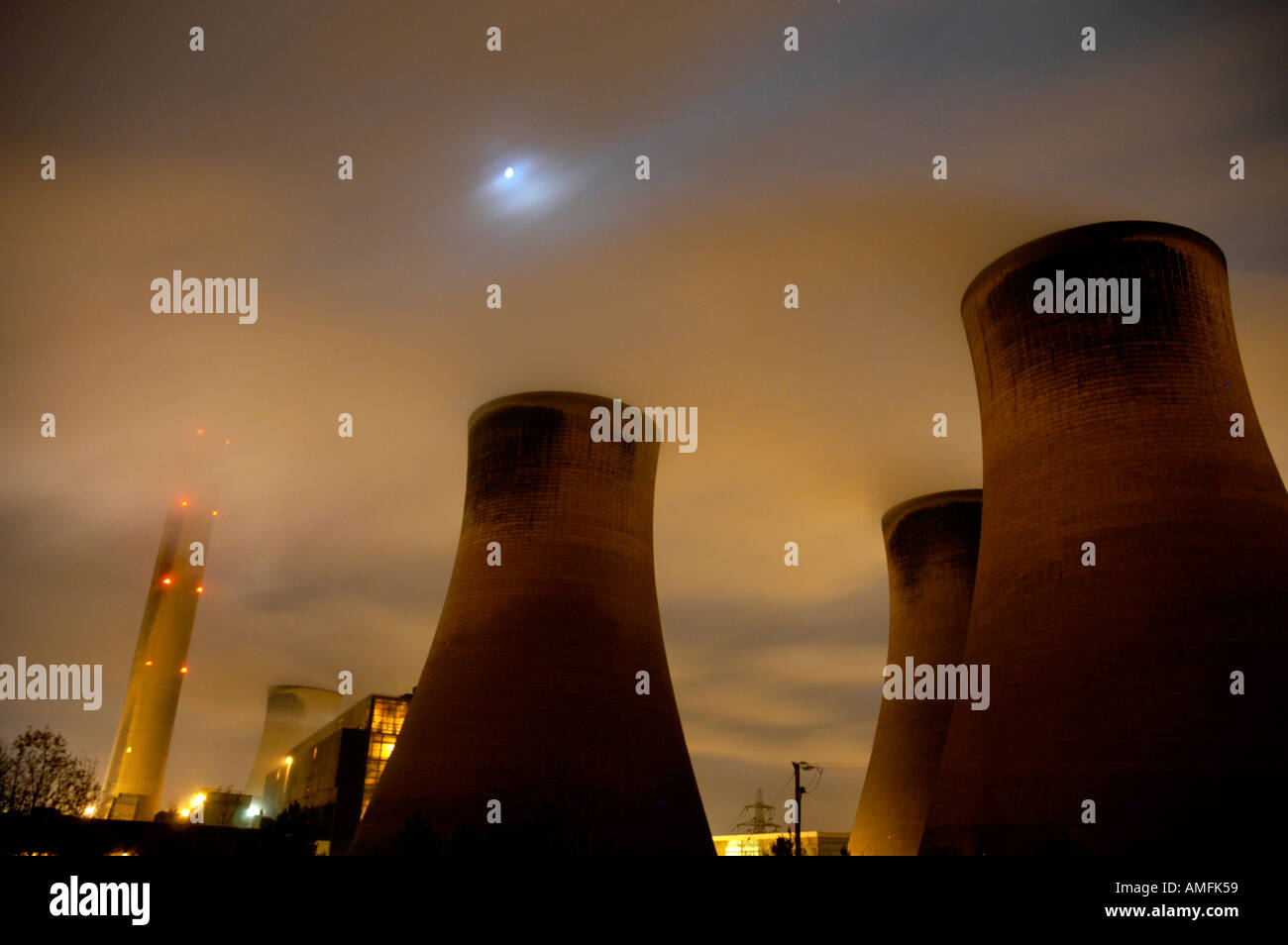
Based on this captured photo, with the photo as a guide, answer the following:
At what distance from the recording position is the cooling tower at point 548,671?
11922mm

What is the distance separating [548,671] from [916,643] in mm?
8418

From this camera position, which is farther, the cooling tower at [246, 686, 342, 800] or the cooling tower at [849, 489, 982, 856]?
the cooling tower at [246, 686, 342, 800]

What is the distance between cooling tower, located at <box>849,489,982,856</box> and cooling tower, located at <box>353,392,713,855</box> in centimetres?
501

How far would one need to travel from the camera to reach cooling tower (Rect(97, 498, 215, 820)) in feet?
103

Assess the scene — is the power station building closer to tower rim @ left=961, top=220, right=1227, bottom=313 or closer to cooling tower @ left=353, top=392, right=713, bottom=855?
cooling tower @ left=353, top=392, right=713, bottom=855

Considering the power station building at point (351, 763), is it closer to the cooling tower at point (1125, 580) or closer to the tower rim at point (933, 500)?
the tower rim at point (933, 500)

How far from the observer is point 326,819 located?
25844mm

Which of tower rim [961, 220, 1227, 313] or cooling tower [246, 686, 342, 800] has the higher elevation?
tower rim [961, 220, 1227, 313]
